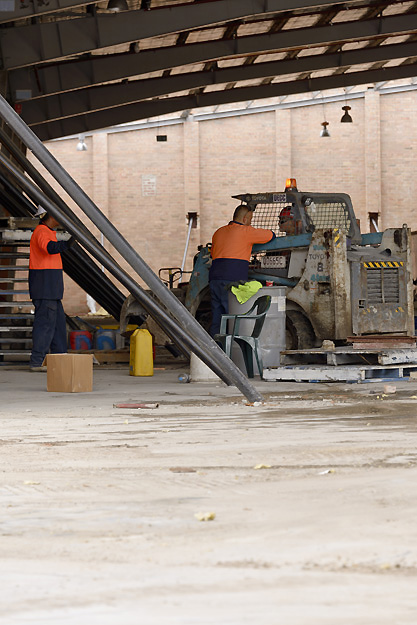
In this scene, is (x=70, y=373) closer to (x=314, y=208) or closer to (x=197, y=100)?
(x=314, y=208)

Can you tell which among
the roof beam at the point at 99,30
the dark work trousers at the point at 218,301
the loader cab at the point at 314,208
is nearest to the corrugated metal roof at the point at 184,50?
the roof beam at the point at 99,30

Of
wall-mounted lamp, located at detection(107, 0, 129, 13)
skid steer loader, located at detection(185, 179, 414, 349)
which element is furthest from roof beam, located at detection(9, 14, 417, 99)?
skid steer loader, located at detection(185, 179, 414, 349)

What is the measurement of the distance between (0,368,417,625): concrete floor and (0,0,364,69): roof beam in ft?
31.1

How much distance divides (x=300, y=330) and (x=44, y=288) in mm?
3253

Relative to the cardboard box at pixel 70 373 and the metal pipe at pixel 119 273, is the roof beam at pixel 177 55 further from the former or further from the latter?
the cardboard box at pixel 70 373

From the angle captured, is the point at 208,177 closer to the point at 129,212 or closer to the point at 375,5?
the point at 129,212

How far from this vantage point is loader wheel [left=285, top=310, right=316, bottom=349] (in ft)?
37.3

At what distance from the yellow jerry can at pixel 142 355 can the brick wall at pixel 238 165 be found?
1759cm

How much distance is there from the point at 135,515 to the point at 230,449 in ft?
5.33

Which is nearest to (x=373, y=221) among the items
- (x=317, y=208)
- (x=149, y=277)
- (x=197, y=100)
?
(x=197, y=100)

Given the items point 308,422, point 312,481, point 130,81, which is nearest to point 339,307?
point 308,422

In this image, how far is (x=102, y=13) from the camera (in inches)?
570

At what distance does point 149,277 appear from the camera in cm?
738

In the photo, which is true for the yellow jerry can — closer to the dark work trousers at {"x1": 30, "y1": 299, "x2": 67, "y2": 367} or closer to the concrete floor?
the dark work trousers at {"x1": 30, "y1": 299, "x2": 67, "y2": 367}
